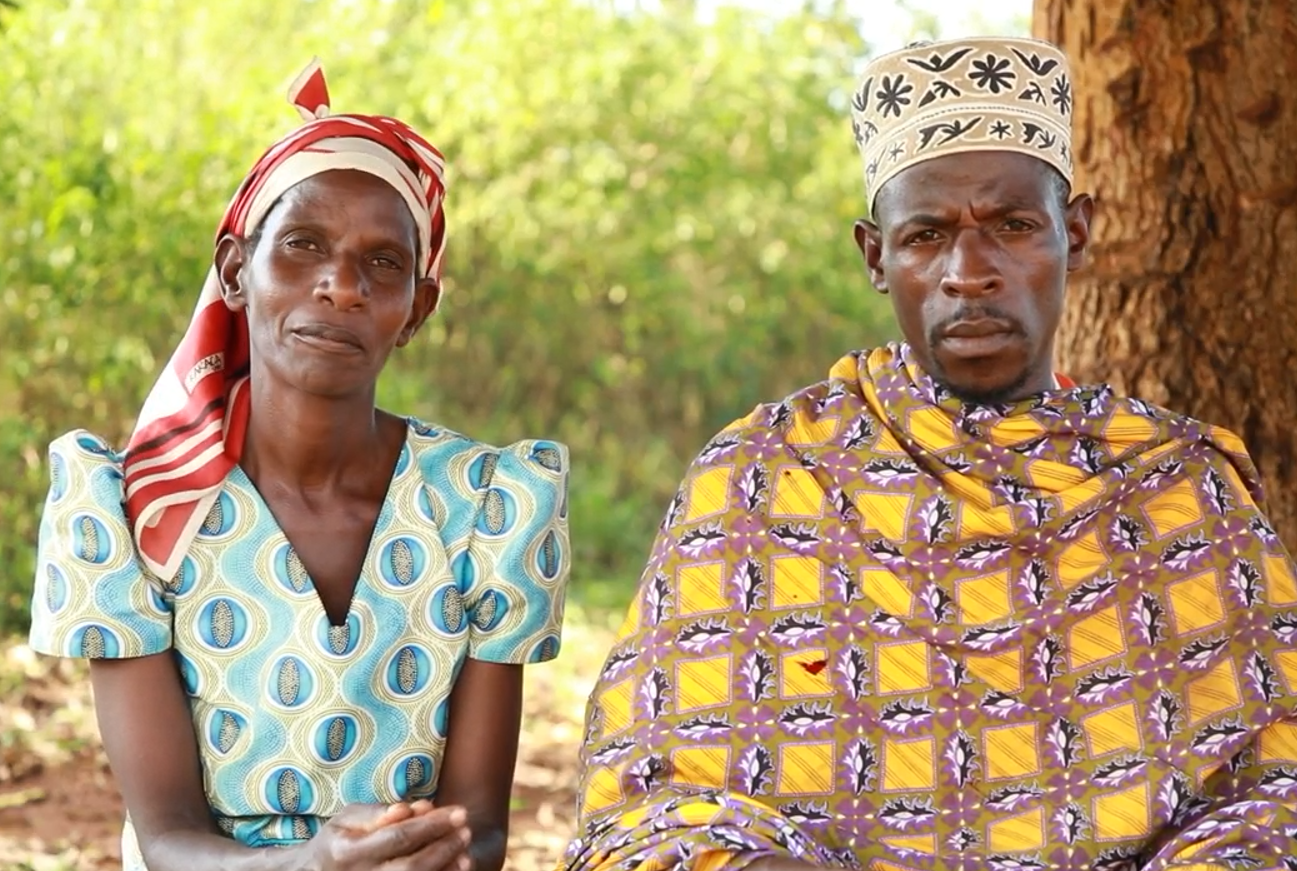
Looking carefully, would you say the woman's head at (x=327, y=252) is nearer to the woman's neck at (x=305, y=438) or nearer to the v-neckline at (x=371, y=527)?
the woman's neck at (x=305, y=438)

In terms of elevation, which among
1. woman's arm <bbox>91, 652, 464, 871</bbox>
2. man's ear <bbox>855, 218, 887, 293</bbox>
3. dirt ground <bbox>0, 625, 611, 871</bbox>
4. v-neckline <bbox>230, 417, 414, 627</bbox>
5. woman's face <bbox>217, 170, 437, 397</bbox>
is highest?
man's ear <bbox>855, 218, 887, 293</bbox>

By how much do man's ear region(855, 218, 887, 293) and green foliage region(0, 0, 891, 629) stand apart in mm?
4022

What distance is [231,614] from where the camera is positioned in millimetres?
3158

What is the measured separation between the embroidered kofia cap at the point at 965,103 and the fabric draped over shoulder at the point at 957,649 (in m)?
0.42

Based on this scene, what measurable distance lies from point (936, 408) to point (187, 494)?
132 cm

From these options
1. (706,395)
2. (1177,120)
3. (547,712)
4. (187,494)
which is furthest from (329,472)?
(706,395)

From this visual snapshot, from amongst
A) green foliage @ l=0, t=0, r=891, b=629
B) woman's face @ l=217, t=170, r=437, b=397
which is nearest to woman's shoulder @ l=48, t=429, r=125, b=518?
woman's face @ l=217, t=170, r=437, b=397

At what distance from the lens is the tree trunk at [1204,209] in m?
4.30

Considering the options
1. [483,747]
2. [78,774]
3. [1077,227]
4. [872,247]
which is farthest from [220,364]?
[78,774]

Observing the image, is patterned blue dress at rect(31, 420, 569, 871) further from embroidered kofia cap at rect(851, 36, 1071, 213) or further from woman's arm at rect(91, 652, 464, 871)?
embroidered kofia cap at rect(851, 36, 1071, 213)

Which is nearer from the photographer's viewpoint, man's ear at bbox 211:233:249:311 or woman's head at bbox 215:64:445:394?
woman's head at bbox 215:64:445:394

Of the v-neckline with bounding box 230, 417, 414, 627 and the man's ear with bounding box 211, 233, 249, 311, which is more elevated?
the man's ear with bounding box 211, 233, 249, 311

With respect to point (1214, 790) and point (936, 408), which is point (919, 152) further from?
point (1214, 790)

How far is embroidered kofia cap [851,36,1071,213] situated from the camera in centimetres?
333
